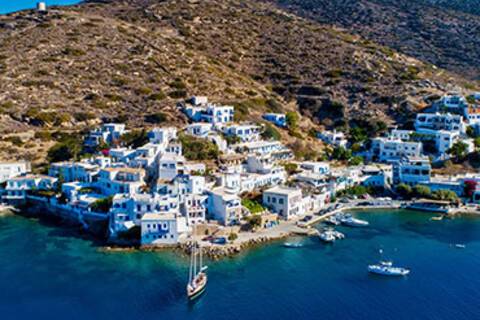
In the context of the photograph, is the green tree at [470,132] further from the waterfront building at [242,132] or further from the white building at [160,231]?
the white building at [160,231]

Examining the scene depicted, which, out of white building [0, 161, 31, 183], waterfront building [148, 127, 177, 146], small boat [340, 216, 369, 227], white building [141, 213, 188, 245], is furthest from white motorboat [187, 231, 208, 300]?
white building [0, 161, 31, 183]

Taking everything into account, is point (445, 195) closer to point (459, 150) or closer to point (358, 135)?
point (459, 150)

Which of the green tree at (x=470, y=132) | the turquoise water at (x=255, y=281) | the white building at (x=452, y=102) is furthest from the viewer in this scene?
the white building at (x=452, y=102)

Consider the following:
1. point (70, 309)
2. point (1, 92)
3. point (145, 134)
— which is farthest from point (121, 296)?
point (1, 92)

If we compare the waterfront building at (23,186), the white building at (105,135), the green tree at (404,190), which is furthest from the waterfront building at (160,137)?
the green tree at (404,190)

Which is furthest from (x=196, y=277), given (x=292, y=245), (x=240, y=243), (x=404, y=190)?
(x=404, y=190)

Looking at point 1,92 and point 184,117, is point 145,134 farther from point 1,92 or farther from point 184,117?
point 1,92
